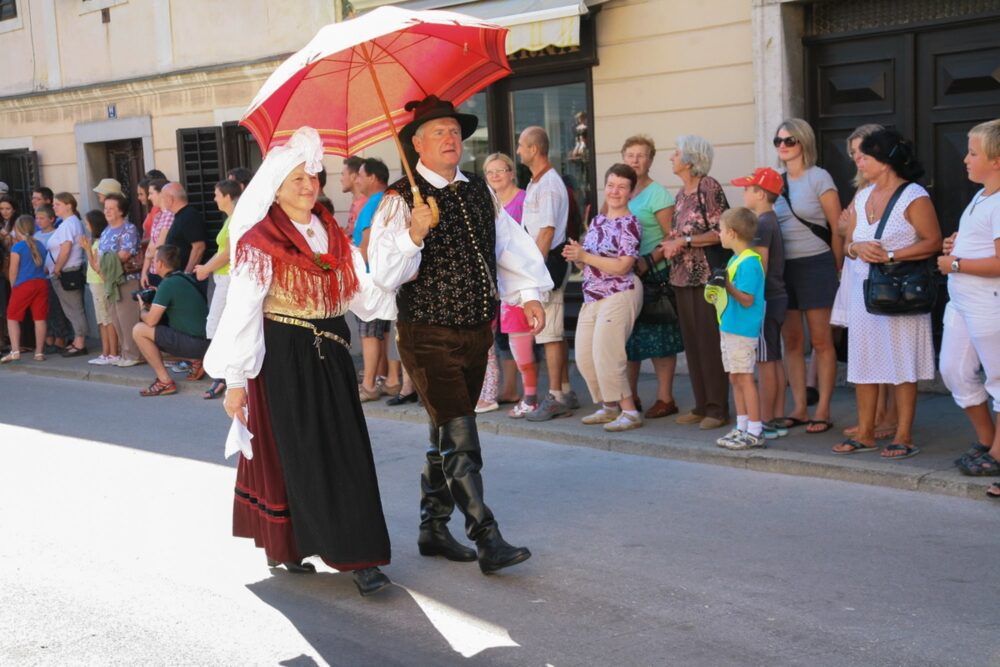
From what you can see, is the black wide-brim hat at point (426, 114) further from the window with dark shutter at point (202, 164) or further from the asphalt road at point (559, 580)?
the window with dark shutter at point (202, 164)

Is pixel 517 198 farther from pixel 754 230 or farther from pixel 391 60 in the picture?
pixel 391 60

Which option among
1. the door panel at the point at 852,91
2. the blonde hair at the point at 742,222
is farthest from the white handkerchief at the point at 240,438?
the door panel at the point at 852,91

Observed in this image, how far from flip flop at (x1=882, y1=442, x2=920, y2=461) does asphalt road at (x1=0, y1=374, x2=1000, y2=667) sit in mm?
391

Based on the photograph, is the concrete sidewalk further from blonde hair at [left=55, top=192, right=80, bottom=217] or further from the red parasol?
blonde hair at [left=55, top=192, right=80, bottom=217]

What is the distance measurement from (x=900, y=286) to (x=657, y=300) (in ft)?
6.64

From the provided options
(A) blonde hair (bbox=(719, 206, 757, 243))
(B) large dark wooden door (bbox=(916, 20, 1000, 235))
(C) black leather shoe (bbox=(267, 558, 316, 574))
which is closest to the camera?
(C) black leather shoe (bbox=(267, 558, 316, 574))

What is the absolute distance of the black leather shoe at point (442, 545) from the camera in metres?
5.84

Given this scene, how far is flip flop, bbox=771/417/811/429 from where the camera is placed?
7.96 m

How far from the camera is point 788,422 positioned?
26.2ft

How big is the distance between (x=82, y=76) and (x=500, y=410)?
34.8ft

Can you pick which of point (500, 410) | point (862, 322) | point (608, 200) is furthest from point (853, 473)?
point (500, 410)

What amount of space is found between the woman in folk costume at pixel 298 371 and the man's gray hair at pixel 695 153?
10.6 ft

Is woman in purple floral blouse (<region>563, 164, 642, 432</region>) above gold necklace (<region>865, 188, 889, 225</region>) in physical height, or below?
below

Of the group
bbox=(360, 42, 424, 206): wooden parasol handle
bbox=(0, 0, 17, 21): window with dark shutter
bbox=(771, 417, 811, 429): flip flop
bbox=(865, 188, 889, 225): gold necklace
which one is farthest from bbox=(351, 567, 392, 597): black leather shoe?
bbox=(0, 0, 17, 21): window with dark shutter
